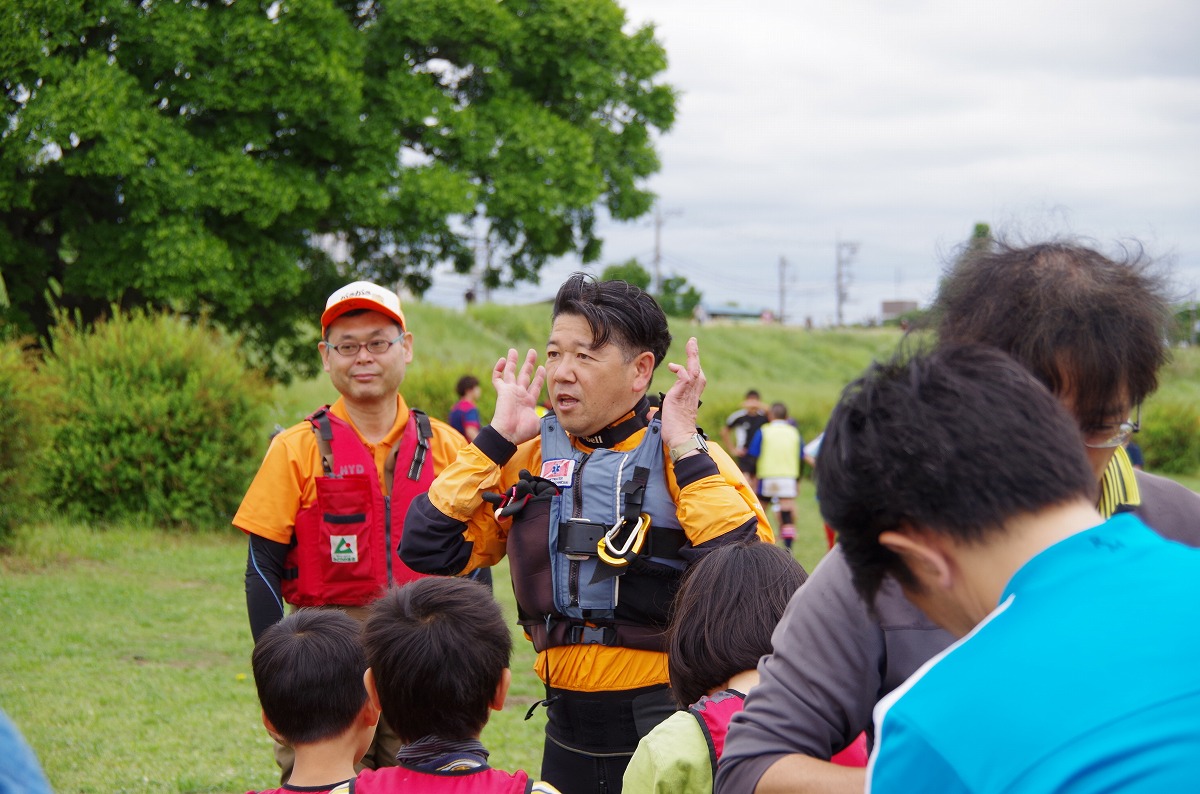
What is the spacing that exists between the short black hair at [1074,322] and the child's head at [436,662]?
1311 mm

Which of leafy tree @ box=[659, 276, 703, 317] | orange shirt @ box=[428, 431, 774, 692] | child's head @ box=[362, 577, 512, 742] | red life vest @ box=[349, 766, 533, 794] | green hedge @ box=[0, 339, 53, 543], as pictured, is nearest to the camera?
red life vest @ box=[349, 766, 533, 794]

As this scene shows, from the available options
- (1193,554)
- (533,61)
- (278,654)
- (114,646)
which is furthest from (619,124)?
(1193,554)

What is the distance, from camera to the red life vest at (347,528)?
12.2ft

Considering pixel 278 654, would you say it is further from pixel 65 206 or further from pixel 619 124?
pixel 619 124

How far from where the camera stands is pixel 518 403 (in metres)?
3.23

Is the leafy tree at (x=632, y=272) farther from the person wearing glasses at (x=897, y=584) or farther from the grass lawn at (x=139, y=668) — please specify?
the person wearing glasses at (x=897, y=584)

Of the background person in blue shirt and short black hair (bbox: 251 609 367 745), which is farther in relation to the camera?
short black hair (bbox: 251 609 367 745)

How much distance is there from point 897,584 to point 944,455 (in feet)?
1.51

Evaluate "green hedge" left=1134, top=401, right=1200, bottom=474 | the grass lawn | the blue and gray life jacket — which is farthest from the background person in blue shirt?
"green hedge" left=1134, top=401, right=1200, bottom=474

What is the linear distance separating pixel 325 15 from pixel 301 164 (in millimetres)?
2681

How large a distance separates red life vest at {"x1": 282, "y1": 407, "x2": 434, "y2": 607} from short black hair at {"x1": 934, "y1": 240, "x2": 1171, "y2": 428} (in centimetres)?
242

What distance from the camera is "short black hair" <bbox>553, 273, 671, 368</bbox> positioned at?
3172 millimetres

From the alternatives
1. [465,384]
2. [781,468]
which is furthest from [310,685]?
[465,384]

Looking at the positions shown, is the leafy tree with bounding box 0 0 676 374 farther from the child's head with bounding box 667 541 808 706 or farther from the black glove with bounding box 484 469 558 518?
the child's head with bounding box 667 541 808 706
